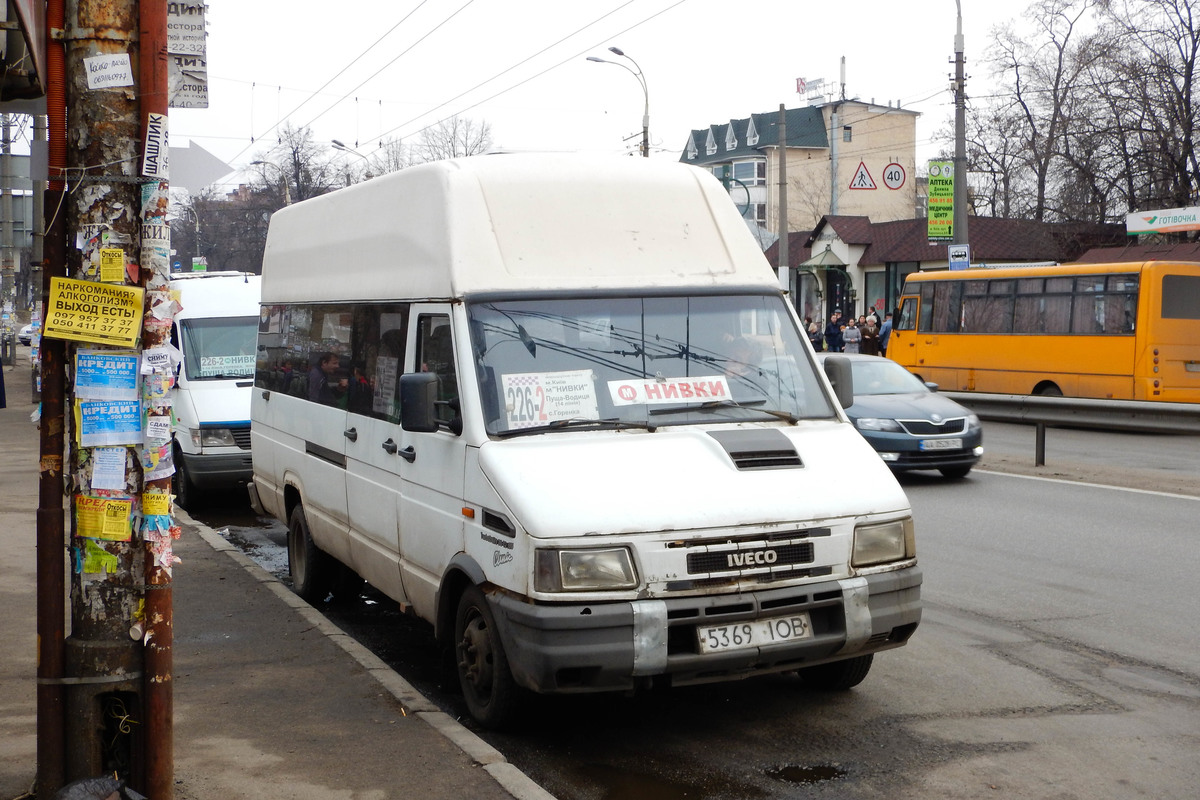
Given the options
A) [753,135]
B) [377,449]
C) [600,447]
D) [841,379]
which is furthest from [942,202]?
[753,135]

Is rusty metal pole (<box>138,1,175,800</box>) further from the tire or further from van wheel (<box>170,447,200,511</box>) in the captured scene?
van wheel (<box>170,447,200,511</box>)

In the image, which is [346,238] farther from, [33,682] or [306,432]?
[33,682]

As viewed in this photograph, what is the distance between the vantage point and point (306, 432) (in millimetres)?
8148

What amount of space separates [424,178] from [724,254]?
5.10 feet

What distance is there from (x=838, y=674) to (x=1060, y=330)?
19.2 meters

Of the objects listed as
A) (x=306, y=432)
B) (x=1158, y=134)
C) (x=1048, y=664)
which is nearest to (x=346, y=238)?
(x=306, y=432)

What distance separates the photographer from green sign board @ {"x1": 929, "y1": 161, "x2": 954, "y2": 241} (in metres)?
29.4

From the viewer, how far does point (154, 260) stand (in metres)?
3.98

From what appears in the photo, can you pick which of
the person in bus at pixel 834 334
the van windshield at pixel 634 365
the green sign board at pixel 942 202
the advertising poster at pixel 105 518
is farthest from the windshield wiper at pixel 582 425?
the person in bus at pixel 834 334

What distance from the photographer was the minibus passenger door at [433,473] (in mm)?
5695

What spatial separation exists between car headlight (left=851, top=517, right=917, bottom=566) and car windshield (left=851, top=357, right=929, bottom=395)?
9282mm

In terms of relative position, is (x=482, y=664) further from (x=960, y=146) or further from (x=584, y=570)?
(x=960, y=146)

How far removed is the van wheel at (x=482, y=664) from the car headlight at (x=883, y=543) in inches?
61.0

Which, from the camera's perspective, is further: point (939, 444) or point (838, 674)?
point (939, 444)
